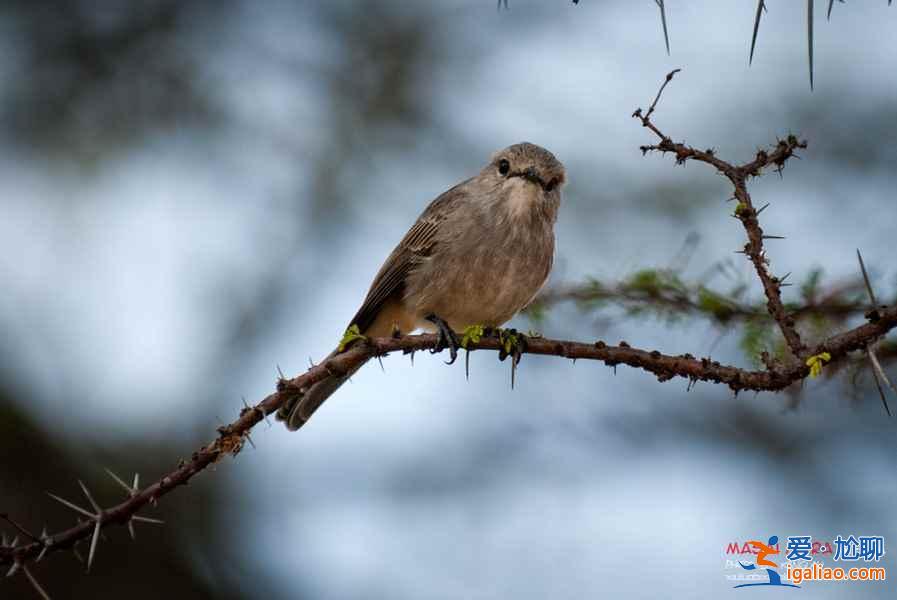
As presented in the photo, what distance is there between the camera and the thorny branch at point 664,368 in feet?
8.98

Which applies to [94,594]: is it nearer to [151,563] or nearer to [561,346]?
[151,563]

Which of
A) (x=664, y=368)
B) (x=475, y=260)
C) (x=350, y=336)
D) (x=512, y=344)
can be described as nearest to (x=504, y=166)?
(x=475, y=260)

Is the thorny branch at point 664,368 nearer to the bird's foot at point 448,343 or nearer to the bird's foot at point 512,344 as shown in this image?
the bird's foot at point 512,344

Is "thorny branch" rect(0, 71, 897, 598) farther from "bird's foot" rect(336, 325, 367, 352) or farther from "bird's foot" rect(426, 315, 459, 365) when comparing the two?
"bird's foot" rect(426, 315, 459, 365)

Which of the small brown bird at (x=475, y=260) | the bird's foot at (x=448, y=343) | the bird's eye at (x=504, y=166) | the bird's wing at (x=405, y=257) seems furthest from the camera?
the bird's eye at (x=504, y=166)

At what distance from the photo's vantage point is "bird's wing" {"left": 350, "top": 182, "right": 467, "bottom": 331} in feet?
19.9

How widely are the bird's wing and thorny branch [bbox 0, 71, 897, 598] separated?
2.57m

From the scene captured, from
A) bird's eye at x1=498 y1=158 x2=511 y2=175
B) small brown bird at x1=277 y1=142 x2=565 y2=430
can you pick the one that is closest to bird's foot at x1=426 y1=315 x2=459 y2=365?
small brown bird at x1=277 y1=142 x2=565 y2=430

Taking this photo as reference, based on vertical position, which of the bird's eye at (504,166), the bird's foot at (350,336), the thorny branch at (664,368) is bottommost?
the thorny branch at (664,368)

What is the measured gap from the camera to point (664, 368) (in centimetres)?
321

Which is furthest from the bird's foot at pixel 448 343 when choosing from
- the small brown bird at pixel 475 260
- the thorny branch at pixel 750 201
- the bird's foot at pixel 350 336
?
the thorny branch at pixel 750 201

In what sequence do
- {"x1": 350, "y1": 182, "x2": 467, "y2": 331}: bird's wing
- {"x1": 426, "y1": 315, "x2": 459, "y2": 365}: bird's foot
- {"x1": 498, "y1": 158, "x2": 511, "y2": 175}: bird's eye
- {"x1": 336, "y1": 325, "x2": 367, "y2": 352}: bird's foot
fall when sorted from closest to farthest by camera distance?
{"x1": 336, "y1": 325, "x2": 367, "y2": 352}: bird's foot → {"x1": 426, "y1": 315, "x2": 459, "y2": 365}: bird's foot → {"x1": 350, "y1": 182, "x2": 467, "y2": 331}: bird's wing → {"x1": 498, "y1": 158, "x2": 511, "y2": 175}: bird's eye

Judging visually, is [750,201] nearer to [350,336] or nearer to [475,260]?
[350,336]

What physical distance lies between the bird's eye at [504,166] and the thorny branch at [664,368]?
2.91 metres
